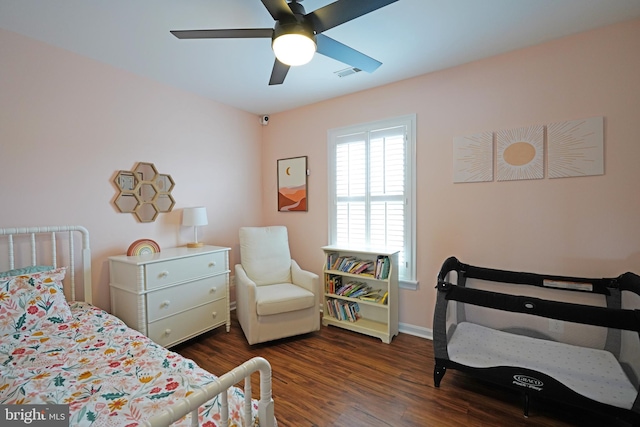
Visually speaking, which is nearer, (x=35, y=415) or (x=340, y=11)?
(x=35, y=415)

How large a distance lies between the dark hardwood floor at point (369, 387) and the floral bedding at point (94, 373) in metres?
0.77

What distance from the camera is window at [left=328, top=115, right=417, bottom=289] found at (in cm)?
282

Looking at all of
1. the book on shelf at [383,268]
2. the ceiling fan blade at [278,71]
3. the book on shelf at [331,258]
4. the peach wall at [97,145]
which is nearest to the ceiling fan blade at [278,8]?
the ceiling fan blade at [278,71]

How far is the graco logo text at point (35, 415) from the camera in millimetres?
1000

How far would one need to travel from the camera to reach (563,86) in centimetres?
213

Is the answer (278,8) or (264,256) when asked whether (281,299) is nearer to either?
(264,256)

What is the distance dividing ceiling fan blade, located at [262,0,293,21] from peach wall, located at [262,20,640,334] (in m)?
1.73

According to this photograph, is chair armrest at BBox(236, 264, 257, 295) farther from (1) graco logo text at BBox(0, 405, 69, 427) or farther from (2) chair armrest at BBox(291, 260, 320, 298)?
(1) graco logo text at BBox(0, 405, 69, 427)

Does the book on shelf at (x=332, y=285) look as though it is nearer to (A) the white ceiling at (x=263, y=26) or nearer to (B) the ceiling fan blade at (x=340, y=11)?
(A) the white ceiling at (x=263, y=26)

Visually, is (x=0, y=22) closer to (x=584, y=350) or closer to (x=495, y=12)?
(x=495, y=12)

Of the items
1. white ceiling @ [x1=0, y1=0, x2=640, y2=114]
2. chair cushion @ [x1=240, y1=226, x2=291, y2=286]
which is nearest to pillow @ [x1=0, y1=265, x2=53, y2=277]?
chair cushion @ [x1=240, y1=226, x2=291, y2=286]

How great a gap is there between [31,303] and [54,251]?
509 millimetres

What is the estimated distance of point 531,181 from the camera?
7.41 ft

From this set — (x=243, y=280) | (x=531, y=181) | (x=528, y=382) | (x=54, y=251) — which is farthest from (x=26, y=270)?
(x=531, y=181)
